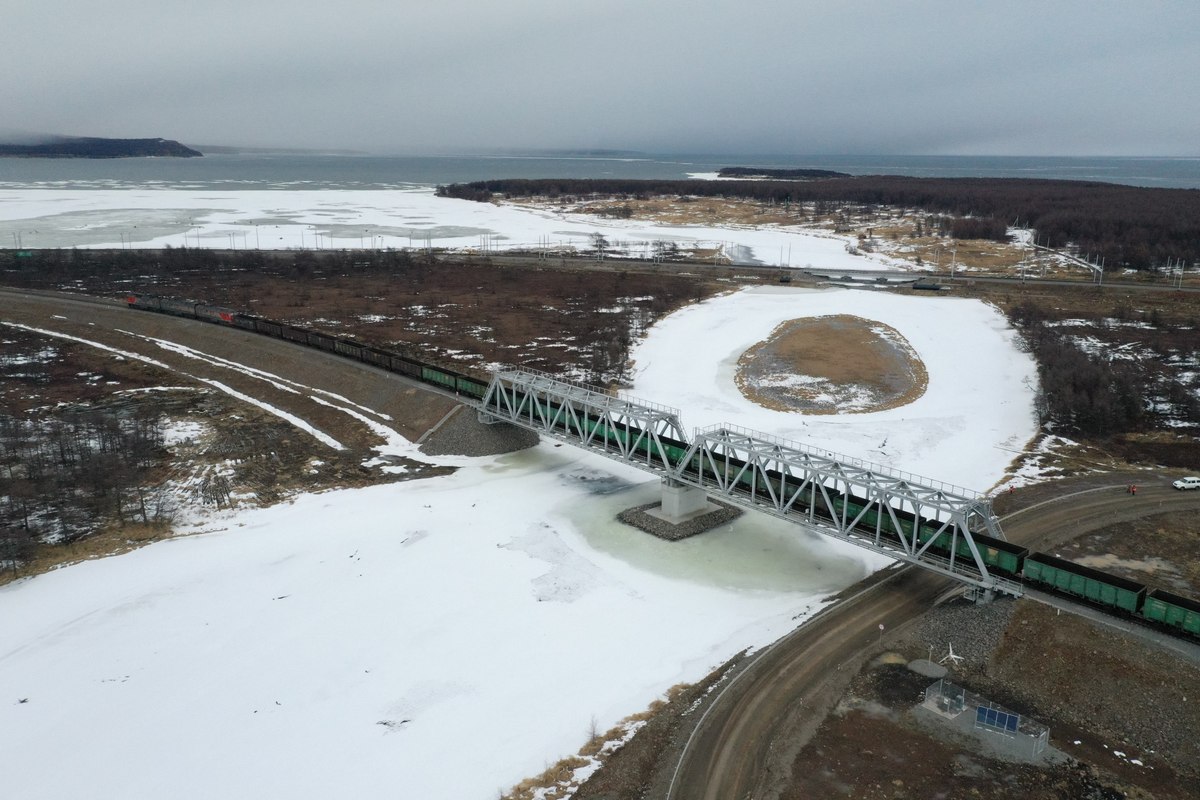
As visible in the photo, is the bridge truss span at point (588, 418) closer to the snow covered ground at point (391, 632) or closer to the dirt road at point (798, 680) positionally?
the snow covered ground at point (391, 632)

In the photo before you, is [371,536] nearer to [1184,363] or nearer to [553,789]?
[553,789]

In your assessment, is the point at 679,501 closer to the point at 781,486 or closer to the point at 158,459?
the point at 781,486

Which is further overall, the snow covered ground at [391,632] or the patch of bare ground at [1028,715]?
the snow covered ground at [391,632]

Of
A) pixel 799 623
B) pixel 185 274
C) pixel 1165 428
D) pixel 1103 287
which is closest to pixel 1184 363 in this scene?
pixel 1165 428

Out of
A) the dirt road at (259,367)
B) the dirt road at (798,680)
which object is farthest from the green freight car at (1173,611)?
the dirt road at (259,367)

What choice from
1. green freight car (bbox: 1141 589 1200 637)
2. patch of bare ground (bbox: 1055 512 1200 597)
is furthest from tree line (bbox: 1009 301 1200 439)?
green freight car (bbox: 1141 589 1200 637)

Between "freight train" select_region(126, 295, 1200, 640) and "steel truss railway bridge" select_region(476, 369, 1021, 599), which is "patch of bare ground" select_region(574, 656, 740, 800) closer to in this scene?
"steel truss railway bridge" select_region(476, 369, 1021, 599)
